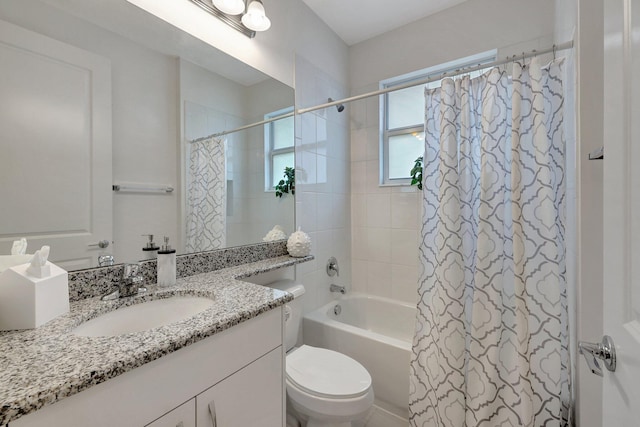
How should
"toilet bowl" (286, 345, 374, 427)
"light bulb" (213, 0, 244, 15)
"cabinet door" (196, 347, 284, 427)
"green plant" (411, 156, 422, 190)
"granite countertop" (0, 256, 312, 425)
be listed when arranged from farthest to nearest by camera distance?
"green plant" (411, 156, 422, 190)
"light bulb" (213, 0, 244, 15)
"toilet bowl" (286, 345, 374, 427)
"cabinet door" (196, 347, 284, 427)
"granite countertop" (0, 256, 312, 425)

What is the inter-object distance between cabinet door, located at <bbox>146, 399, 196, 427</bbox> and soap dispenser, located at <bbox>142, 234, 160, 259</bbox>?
0.65 meters

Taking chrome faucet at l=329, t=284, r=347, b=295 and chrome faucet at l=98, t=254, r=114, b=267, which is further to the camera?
chrome faucet at l=329, t=284, r=347, b=295

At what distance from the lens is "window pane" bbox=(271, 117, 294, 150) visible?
5.89 feet

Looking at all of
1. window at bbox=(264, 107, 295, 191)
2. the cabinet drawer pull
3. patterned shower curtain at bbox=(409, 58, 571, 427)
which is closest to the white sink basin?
the cabinet drawer pull

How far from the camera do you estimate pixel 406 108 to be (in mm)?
2393

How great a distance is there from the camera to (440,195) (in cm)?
146

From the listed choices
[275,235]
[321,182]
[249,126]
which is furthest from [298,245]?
[249,126]

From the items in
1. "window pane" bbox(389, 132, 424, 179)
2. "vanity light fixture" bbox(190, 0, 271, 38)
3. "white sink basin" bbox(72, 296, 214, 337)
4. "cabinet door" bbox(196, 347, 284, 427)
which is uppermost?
"vanity light fixture" bbox(190, 0, 271, 38)

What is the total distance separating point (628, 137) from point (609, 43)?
0.24 m

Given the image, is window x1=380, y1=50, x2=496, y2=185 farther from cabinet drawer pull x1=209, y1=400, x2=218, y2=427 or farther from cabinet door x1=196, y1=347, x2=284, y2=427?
cabinet drawer pull x1=209, y1=400, x2=218, y2=427

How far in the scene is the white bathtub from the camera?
5.27 feet

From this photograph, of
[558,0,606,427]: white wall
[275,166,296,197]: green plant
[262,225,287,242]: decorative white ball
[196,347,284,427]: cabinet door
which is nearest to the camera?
[196,347,284,427]: cabinet door

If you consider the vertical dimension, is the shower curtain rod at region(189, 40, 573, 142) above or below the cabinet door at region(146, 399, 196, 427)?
above

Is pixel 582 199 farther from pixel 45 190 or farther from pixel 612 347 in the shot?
pixel 45 190
